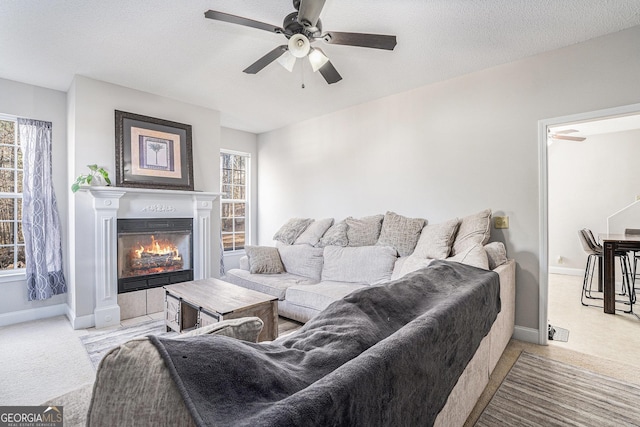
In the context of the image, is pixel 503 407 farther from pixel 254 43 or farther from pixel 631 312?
pixel 254 43

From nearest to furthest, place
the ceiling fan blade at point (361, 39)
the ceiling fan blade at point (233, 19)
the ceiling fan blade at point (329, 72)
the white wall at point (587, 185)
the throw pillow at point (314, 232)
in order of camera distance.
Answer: the ceiling fan blade at point (233, 19)
the ceiling fan blade at point (361, 39)
the ceiling fan blade at point (329, 72)
the throw pillow at point (314, 232)
the white wall at point (587, 185)

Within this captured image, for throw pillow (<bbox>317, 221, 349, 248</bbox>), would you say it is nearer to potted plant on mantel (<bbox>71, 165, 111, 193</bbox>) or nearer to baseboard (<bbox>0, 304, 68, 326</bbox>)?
potted plant on mantel (<bbox>71, 165, 111, 193</bbox>)

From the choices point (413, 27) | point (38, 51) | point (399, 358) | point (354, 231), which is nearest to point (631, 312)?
point (354, 231)

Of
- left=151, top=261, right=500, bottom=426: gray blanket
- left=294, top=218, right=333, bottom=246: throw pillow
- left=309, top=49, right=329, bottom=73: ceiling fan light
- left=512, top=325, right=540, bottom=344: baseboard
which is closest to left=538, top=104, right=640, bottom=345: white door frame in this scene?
left=512, top=325, right=540, bottom=344: baseboard

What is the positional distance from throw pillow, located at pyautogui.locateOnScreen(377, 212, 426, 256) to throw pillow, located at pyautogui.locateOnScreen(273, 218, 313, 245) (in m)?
1.32

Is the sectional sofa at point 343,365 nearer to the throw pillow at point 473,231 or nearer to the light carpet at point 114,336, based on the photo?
the throw pillow at point 473,231

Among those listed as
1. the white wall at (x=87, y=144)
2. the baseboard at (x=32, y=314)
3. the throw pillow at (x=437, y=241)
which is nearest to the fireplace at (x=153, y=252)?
the white wall at (x=87, y=144)

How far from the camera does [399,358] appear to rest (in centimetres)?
88

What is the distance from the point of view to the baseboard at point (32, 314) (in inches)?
128

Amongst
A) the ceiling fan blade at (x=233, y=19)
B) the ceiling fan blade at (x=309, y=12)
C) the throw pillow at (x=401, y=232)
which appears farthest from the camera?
the throw pillow at (x=401, y=232)

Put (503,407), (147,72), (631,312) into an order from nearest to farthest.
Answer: (503,407) → (147,72) → (631,312)

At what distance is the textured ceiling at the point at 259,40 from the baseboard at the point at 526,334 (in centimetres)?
261

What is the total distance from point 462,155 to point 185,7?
2.87 m

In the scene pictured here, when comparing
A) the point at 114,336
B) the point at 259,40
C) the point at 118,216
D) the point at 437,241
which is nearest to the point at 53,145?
the point at 118,216
